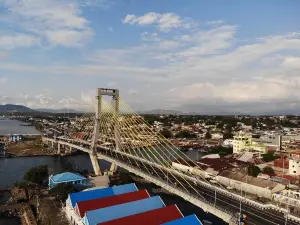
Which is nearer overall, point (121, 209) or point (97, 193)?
point (121, 209)

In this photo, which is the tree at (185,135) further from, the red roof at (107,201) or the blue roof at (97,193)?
the red roof at (107,201)

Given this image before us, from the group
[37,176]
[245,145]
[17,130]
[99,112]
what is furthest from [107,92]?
[17,130]

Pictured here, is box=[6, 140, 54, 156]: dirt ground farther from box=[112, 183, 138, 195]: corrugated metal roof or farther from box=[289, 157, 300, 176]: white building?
box=[289, 157, 300, 176]: white building

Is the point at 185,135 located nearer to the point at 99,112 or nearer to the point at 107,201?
the point at 99,112

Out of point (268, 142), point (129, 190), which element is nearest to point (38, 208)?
point (129, 190)

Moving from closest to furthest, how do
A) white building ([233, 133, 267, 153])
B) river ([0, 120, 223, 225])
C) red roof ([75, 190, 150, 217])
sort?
1. red roof ([75, 190, 150, 217])
2. river ([0, 120, 223, 225])
3. white building ([233, 133, 267, 153])

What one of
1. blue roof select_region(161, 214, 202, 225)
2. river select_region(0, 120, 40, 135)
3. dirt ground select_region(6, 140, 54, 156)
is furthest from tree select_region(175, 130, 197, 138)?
blue roof select_region(161, 214, 202, 225)

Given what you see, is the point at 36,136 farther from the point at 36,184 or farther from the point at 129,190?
the point at 129,190
